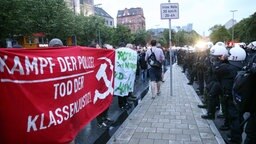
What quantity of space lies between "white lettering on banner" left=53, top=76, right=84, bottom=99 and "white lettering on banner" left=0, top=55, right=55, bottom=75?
A: 25 cm

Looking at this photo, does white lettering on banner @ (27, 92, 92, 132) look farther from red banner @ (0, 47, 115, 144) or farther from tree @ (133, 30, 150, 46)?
tree @ (133, 30, 150, 46)

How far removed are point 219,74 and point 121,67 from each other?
9.88ft

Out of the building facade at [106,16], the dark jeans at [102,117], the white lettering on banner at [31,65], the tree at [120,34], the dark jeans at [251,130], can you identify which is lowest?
the dark jeans at [102,117]

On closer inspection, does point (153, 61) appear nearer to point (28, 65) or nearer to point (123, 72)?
point (123, 72)

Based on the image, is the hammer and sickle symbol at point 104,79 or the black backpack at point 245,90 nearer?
the black backpack at point 245,90

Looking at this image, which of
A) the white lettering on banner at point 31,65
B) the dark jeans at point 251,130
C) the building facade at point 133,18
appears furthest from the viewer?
the building facade at point 133,18

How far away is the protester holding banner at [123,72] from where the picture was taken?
8219 millimetres

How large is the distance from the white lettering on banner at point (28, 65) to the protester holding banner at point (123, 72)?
4.81 m

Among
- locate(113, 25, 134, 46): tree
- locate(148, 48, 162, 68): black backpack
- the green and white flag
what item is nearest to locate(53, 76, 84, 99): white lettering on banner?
the green and white flag

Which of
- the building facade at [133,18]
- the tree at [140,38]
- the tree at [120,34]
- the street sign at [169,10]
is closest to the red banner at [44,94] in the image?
the street sign at [169,10]

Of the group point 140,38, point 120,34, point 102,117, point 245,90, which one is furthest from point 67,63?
point 140,38

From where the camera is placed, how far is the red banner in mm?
2805

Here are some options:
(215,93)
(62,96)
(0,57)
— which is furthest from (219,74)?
(0,57)

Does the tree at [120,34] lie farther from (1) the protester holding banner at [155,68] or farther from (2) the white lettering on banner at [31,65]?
(2) the white lettering on banner at [31,65]
